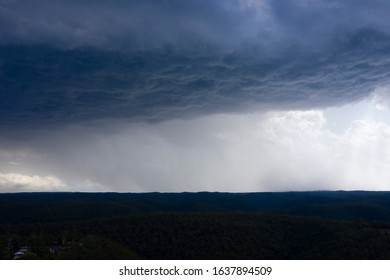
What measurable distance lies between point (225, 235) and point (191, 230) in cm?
1057

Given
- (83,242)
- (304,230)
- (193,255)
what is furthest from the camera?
(304,230)

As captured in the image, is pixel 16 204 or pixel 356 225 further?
pixel 16 204

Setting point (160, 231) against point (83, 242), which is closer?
point (83, 242)

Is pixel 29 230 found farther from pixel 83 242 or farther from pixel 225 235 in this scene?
pixel 225 235

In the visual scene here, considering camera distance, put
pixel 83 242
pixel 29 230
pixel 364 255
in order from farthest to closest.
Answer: pixel 29 230
pixel 364 255
pixel 83 242

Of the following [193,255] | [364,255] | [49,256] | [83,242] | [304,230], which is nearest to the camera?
[49,256]

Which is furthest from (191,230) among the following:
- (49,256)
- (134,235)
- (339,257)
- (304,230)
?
(49,256)

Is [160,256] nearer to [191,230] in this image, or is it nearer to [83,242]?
[191,230]

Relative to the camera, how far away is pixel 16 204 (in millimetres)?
199250

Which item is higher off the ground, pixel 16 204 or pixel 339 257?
pixel 16 204

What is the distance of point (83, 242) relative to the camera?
275 feet

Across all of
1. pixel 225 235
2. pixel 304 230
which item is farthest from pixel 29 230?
pixel 304 230

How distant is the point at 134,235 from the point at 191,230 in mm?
16628

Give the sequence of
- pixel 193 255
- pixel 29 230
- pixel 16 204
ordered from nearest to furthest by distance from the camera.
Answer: pixel 193 255
pixel 29 230
pixel 16 204
